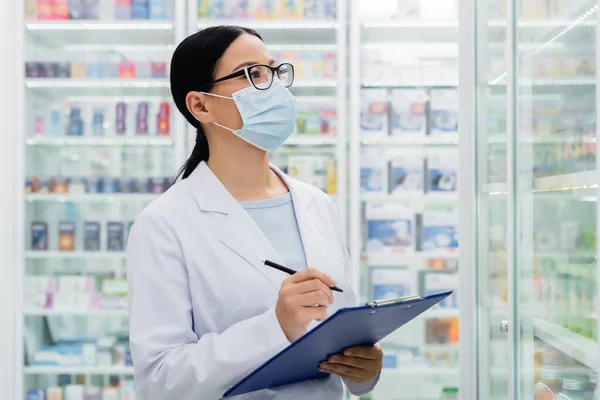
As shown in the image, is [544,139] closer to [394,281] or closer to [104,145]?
[394,281]

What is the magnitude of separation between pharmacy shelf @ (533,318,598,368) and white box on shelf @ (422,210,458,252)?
99.0 inches

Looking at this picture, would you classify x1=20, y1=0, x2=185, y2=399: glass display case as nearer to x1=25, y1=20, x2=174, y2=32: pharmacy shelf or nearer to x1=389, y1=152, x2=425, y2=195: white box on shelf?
x1=25, y1=20, x2=174, y2=32: pharmacy shelf

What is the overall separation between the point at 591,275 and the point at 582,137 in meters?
0.29

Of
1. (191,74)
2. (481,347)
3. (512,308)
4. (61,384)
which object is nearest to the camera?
(191,74)

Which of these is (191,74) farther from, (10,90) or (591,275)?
(10,90)

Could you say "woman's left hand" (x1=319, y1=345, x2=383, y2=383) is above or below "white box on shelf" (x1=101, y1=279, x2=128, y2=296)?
above

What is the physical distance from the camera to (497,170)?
2170 mm

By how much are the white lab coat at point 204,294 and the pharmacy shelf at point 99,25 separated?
9.67 ft

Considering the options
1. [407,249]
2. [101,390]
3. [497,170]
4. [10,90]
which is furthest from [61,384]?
[497,170]

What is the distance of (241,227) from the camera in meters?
1.51

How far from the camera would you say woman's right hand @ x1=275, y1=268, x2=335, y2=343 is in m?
1.24

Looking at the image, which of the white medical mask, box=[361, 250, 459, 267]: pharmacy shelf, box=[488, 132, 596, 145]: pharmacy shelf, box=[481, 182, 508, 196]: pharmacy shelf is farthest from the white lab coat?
box=[361, 250, 459, 267]: pharmacy shelf

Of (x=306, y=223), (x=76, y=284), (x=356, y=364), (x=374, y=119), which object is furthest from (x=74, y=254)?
(x=356, y=364)

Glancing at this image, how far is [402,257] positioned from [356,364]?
2988 mm
